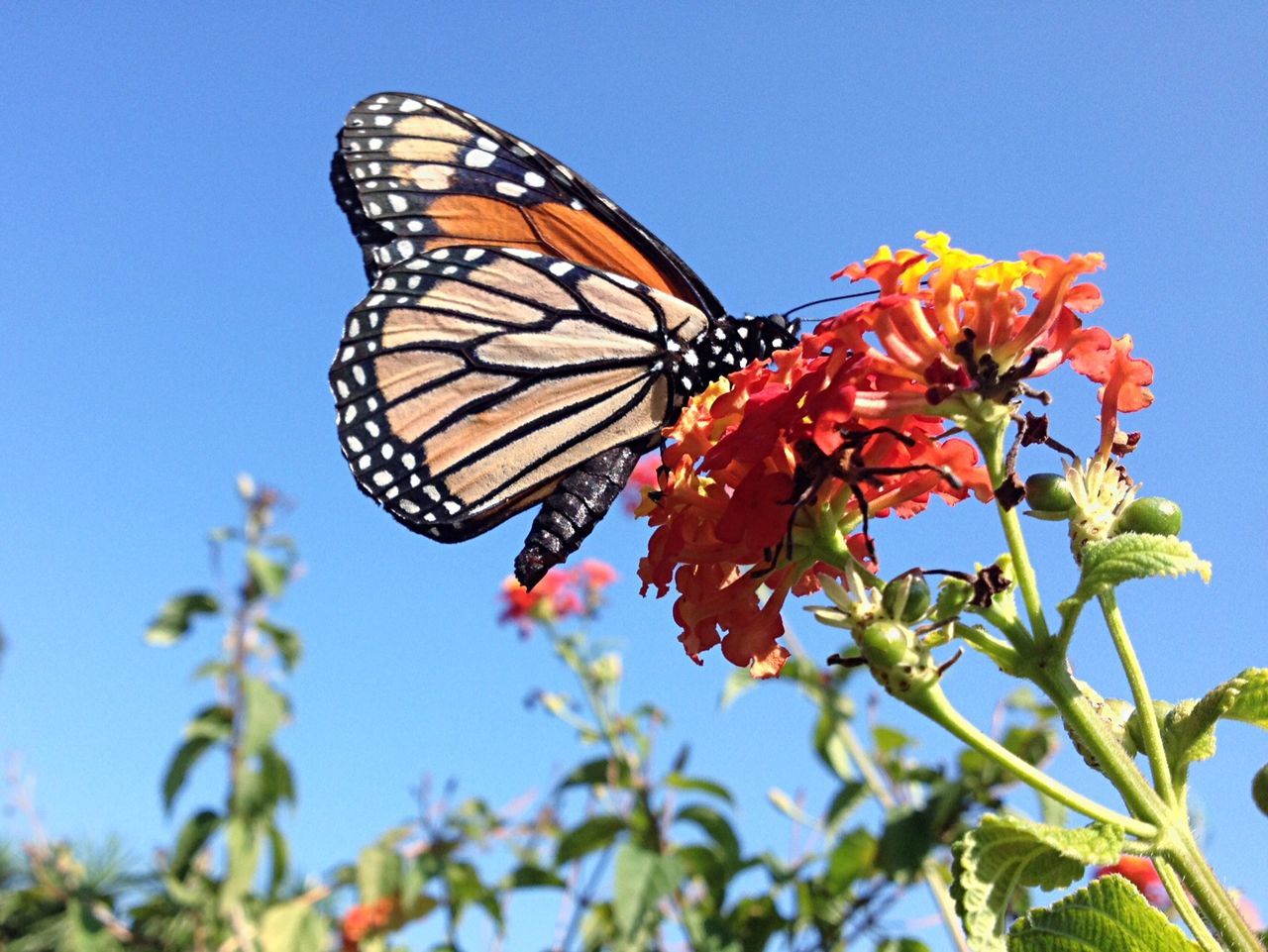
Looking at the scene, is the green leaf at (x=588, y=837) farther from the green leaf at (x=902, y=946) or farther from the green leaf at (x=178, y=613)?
the green leaf at (x=178, y=613)

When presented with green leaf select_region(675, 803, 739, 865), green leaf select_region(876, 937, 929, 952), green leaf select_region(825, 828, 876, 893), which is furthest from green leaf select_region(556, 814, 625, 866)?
green leaf select_region(876, 937, 929, 952)

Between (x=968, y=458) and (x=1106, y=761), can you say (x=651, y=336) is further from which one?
(x=1106, y=761)

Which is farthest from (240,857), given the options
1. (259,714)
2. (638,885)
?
(638,885)

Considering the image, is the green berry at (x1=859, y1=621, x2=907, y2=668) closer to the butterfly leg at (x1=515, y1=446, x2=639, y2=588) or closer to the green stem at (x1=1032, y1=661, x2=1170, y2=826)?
→ the green stem at (x1=1032, y1=661, x2=1170, y2=826)

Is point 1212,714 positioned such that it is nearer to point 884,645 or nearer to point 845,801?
point 884,645

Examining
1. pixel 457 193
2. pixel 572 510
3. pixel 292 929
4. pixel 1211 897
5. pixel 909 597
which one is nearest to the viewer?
pixel 1211 897

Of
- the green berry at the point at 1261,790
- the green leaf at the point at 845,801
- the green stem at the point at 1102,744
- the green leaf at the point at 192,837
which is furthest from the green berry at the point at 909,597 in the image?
the green leaf at the point at 192,837

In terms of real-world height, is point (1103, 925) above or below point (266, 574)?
below
